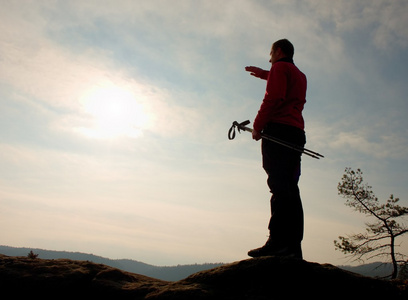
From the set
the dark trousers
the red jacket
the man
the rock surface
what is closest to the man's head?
the man

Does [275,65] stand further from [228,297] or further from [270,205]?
[228,297]

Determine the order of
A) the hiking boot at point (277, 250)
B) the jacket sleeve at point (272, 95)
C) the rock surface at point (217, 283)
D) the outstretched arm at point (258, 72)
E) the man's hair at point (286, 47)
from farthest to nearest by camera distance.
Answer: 1. the outstretched arm at point (258, 72)
2. the man's hair at point (286, 47)
3. the jacket sleeve at point (272, 95)
4. the hiking boot at point (277, 250)
5. the rock surface at point (217, 283)

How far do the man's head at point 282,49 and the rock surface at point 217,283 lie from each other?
3170 mm

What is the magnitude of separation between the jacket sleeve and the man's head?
1.25 feet

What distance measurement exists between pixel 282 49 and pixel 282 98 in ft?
3.17

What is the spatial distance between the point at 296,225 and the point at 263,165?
1.01 meters

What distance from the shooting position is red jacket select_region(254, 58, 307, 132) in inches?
189

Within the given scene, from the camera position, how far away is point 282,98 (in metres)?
4.78

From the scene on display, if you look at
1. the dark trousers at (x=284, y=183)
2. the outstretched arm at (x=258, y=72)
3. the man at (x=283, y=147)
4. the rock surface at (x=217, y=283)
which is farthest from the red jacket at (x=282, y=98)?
the rock surface at (x=217, y=283)

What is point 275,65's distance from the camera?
497 centimetres

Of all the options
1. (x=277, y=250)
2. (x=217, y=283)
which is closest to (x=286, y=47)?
(x=277, y=250)

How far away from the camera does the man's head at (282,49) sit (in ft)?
17.0

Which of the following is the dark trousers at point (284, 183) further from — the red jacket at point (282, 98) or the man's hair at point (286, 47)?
the man's hair at point (286, 47)

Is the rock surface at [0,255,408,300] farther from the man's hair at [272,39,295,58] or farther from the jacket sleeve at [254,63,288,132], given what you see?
the man's hair at [272,39,295,58]
